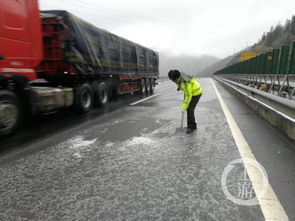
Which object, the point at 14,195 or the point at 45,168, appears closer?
the point at 14,195

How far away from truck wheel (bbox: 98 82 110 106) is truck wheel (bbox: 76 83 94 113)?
0.81 m

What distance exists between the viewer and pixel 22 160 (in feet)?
12.2

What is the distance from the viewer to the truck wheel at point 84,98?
26.1 ft

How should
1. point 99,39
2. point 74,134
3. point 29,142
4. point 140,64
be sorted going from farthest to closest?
point 140,64
point 99,39
point 74,134
point 29,142

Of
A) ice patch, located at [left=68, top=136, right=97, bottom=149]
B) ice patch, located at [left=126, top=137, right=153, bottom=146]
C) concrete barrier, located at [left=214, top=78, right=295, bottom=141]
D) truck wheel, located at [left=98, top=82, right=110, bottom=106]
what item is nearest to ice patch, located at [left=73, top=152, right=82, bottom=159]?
ice patch, located at [left=68, top=136, right=97, bottom=149]

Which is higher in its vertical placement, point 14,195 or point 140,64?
point 140,64

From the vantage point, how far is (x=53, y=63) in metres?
7.55

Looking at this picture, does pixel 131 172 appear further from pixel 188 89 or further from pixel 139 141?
pixel 188 89

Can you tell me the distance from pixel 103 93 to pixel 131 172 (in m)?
7.08

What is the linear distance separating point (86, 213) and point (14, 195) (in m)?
0.95

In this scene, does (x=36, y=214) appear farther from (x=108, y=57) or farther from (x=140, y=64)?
(x=140, y=64)

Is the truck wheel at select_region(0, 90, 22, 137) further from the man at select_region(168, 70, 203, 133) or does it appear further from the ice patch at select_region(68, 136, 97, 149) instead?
the man at select_region(168, 70, 203, 133)

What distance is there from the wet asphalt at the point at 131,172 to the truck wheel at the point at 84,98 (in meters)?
2.26

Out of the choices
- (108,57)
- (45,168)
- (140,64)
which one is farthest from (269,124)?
(140,64)
